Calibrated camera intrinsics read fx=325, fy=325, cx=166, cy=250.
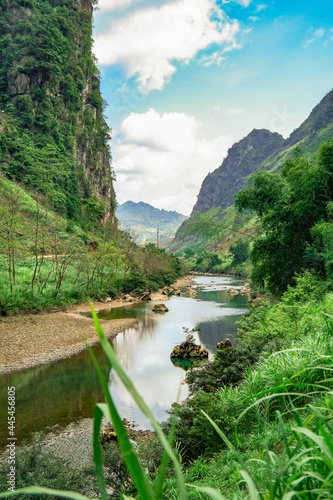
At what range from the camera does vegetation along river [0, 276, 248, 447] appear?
30.2 ft

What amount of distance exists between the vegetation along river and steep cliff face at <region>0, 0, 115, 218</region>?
2779cm

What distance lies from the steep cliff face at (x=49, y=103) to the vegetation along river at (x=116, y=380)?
27.8 meters

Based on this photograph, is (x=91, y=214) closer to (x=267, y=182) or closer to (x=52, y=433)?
(x=267, y=182)

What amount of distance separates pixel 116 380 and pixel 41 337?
5.35m

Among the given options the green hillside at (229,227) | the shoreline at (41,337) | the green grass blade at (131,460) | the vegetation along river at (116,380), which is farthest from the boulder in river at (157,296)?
the green grass blade at (131,460)

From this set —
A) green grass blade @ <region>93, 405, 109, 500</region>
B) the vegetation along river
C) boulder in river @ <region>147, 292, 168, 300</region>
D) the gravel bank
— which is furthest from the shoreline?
boulder in river @ <region>147, 292, 168, 300</region>

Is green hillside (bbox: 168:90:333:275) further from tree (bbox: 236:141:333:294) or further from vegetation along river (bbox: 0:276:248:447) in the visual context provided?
vegetation along river (bbox: 0:276:248:447)

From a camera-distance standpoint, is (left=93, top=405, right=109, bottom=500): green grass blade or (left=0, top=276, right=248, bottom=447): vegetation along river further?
(left=0, top=276, right=248, bottom=447): vegetation along river

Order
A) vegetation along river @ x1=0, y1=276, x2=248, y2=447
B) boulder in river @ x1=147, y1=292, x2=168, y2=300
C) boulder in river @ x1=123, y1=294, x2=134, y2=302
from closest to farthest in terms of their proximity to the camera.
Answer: vegetation along river @ x1=0, y1=276, x2=248, y2=447
boulder in river @ x1=123, y1=294, x2=134, y2=302
boulder in river @ x1=147, y1=292, x2=168, y2=300

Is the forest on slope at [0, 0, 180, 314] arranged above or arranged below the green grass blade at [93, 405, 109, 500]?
above

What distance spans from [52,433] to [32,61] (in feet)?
176

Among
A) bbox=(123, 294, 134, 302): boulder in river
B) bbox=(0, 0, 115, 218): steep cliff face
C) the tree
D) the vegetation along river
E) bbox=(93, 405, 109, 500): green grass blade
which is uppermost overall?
bbox=(0, 0, 115, 218): steep cliff face

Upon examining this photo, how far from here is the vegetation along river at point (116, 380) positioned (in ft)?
30.2

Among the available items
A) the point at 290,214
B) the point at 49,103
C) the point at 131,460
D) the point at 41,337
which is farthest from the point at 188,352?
the point at 49,103
